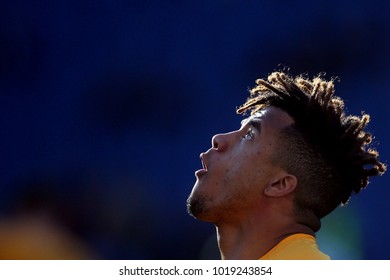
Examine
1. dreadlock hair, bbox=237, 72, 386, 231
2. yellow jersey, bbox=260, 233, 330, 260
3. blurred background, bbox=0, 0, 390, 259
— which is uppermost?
blurred background, bbox=0, 0, 390, 259

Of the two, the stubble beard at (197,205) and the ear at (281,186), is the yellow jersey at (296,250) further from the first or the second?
the stubble beard at (197,205)

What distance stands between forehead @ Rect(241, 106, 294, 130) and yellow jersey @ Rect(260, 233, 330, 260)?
0.46 m

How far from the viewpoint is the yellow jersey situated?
2.32 meters

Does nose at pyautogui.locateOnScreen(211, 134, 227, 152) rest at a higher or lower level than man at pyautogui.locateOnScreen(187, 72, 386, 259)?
higher

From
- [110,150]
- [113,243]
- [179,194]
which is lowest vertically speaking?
[113,243]

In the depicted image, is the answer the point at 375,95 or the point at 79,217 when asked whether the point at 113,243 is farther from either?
the point at 375,95

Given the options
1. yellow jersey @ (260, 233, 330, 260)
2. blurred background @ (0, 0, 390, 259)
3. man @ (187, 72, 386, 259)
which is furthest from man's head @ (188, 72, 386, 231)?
blurred background @ (0, 0, 390, 259)

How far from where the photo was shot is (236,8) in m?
6.55

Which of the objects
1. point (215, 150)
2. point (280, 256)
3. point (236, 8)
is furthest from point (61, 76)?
point (280, 256)

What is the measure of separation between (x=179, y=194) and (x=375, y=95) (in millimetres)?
1973

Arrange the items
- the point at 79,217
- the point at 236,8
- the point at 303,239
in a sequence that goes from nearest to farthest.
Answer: the point at 303,239 < the point at 79,217 < the point at 236,8

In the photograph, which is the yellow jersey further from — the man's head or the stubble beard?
the stubble beard

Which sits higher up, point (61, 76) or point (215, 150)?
point (61, 76)

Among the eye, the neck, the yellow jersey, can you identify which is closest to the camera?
the yellow jersey
